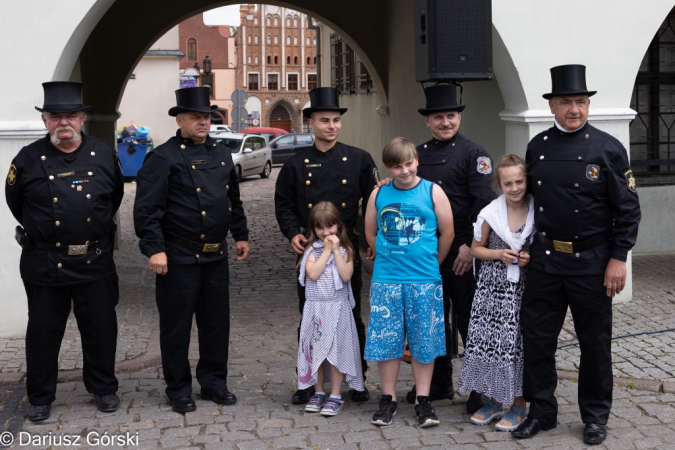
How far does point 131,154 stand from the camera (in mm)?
25781

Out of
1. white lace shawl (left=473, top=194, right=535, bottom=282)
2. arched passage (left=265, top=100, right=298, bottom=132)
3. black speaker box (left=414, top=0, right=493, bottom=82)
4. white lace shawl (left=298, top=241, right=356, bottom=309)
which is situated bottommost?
white lace shawl (left=298, top=241, right=356, bottom=309)

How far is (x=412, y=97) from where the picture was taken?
12578 mm

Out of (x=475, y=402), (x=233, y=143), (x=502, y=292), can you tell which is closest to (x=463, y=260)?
(x=502, y=292)

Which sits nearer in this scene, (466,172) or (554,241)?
(554,241)

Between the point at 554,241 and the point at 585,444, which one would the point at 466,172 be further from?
the point at 585,444

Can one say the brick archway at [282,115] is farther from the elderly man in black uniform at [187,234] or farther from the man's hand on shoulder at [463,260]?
the man's hand on shoulder at [463,260]

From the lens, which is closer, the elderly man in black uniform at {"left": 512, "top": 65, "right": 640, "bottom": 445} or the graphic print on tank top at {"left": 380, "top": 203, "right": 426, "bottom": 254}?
the elderly man in black uniform at {"left": 512, "top": 65, "right": 640, "bottom": 445}

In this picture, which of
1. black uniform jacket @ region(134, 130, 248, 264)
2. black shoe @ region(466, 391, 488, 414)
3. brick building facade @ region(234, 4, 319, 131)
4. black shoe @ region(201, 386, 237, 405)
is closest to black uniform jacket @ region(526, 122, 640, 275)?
black shoe @ region(466, 391, 488, 414)

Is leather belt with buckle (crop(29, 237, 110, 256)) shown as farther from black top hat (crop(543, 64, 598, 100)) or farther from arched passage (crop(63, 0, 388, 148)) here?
arched passage (crop(63, 0, 388, 148))

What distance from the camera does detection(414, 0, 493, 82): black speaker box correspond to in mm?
6953

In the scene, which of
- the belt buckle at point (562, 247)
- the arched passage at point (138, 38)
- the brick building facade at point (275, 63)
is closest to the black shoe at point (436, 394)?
the belt buckle at point (562, 247)

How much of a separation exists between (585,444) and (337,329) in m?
1.52

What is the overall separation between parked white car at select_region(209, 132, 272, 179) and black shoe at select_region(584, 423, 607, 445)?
72.1ft

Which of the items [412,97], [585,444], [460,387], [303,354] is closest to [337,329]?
[303,354]
